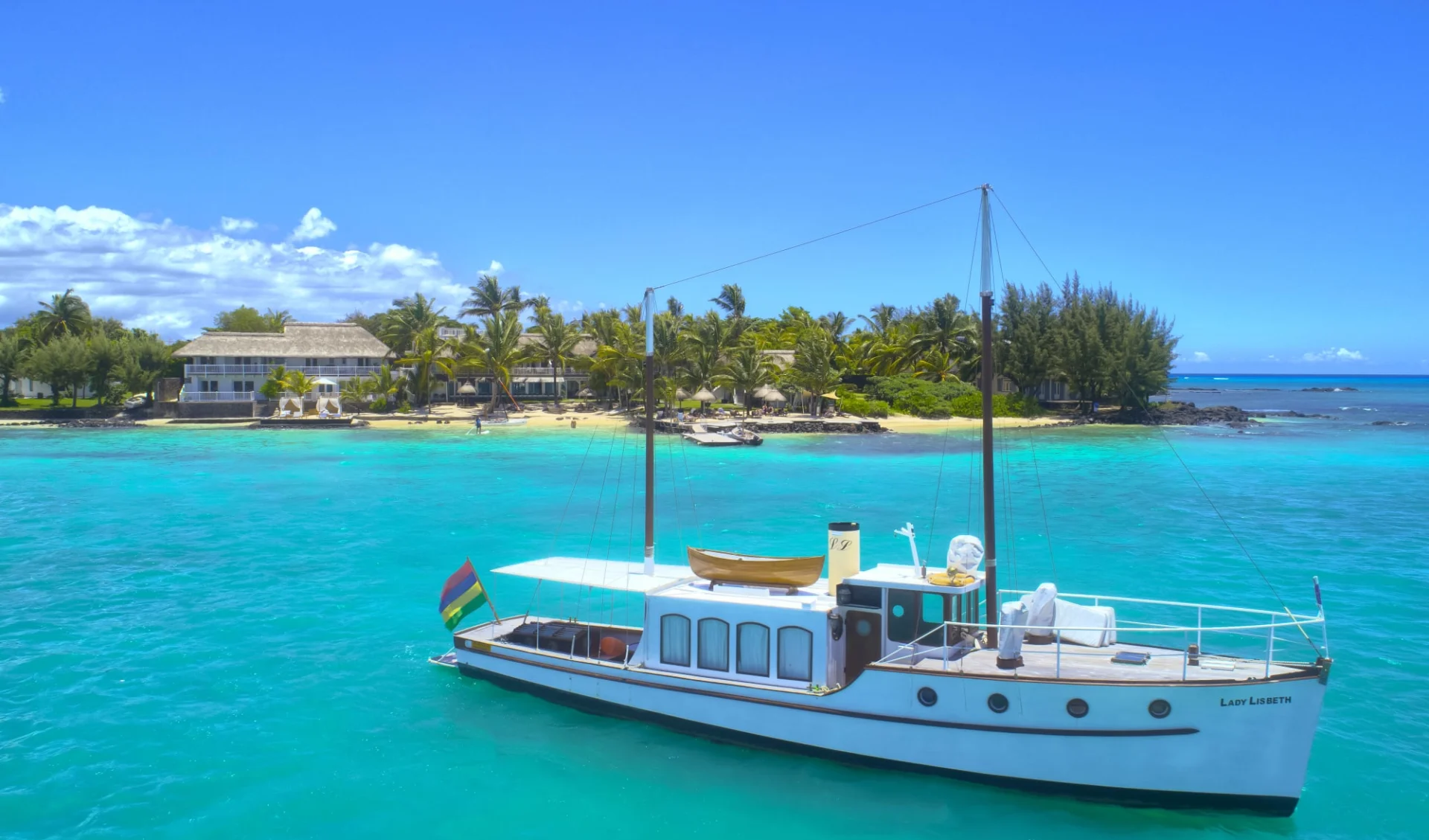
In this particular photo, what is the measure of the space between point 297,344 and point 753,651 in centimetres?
7691

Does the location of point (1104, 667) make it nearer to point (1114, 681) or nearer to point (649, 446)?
A: point (1114, 681)

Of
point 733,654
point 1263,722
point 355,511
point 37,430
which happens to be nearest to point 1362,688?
point 1263,722

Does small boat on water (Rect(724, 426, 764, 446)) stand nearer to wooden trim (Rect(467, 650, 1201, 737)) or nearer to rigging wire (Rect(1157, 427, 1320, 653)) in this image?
rigging wire (Rect(1157, 427, 1320, 653))

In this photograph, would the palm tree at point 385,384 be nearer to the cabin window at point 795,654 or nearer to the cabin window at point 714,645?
the cabin window at point 714,645

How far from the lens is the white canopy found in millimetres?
16938

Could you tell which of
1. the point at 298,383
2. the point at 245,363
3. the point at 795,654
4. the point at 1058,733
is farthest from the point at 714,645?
the point at 245,363

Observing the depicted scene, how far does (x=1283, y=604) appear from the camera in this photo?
76.8ft

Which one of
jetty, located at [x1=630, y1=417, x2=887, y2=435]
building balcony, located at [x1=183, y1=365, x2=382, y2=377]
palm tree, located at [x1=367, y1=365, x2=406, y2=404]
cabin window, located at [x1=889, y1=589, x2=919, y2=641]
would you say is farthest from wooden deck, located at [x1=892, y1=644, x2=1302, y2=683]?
building balcony, located at [x1=183, y1=365, x2=382, y2=377]

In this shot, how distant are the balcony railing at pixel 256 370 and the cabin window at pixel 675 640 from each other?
248ft

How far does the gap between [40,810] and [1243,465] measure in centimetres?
5659

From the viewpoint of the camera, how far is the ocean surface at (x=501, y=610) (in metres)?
13.9

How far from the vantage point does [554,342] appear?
87.0 m

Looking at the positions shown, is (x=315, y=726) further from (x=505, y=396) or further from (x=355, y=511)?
(x=505, y=396)

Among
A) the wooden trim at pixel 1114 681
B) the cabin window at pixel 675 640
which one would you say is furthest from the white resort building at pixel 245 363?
the wooden trim at pixel 1114 681
